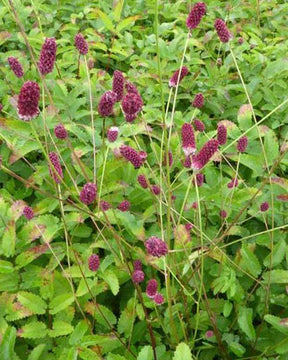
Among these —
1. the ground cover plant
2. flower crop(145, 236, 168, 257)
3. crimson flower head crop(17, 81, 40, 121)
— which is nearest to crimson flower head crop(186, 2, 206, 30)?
the ground cover plant

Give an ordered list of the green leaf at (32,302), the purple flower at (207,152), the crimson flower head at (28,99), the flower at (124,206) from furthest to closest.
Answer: the flower at (124,206) < the green leaf at (32,302) < the purple flower at (207,152) < the crimson flower head at (28,99)

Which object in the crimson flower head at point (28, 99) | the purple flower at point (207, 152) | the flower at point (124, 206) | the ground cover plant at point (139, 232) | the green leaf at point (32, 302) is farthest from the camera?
the flower at point (124, 206)

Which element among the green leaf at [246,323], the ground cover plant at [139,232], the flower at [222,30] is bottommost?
A: the green leaf at [246,323]

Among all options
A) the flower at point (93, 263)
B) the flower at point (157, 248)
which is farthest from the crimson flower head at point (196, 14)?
the flower at point (93, 263)

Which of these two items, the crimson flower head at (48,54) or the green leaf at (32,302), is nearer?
the crimson flower head at (48,54)

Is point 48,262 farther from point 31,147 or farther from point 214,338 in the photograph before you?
point 214,338

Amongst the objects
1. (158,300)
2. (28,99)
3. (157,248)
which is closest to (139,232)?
(158,300)

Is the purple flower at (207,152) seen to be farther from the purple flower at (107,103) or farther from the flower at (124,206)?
the flower at (124,206)

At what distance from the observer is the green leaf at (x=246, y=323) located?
1.30 meters

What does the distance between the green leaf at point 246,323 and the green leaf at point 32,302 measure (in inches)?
22.8

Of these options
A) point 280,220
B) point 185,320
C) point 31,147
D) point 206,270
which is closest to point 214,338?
point 185,320

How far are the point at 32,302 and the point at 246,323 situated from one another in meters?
0.63

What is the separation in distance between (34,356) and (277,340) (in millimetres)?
713

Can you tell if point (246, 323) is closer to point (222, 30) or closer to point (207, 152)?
point (207, 152)
